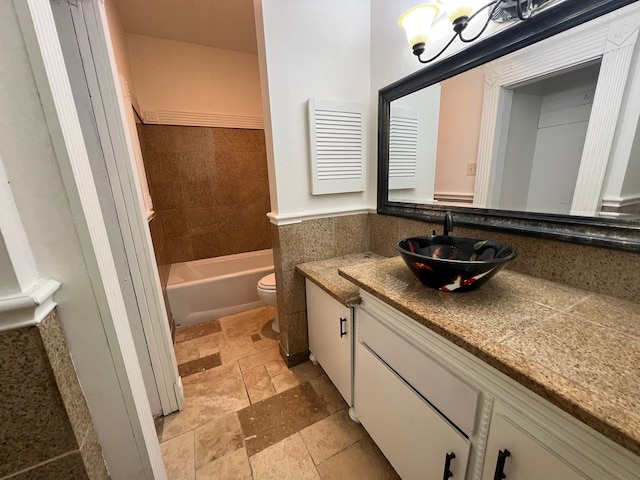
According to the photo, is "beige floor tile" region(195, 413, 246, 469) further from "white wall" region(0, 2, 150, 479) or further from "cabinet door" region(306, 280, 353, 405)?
"white wall" region(0, 2, 150, 479)

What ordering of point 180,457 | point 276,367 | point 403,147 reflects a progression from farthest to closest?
point 276,367, point 403,147, point 180,457

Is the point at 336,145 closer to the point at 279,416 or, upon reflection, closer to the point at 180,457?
the point at 279,416

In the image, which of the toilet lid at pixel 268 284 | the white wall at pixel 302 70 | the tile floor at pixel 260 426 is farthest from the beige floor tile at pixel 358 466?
the white wall at pixel 302 70

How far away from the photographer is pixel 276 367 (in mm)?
1720

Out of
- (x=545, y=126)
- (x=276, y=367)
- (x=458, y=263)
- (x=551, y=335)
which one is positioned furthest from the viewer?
(x=276, y=367)

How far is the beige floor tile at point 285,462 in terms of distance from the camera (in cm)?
Answer: 110

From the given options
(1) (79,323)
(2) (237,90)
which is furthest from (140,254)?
(2) (237,90)

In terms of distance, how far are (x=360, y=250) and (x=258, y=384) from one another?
1110 mm

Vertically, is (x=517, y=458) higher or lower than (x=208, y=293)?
higher

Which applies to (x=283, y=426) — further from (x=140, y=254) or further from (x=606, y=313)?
(x=606, y=313)

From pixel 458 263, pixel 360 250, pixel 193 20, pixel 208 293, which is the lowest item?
pixel 208 293

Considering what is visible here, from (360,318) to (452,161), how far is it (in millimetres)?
902

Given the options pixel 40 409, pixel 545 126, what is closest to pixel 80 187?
pixel 40 409

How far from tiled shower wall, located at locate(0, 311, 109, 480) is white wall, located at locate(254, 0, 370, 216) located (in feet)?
3.59
